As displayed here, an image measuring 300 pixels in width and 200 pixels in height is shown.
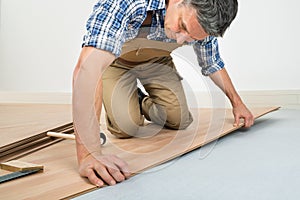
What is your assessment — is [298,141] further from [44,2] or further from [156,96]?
[44,2]

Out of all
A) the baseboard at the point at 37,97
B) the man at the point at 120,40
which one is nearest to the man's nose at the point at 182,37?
the man at the point at 120,40

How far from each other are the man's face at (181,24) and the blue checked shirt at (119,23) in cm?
4

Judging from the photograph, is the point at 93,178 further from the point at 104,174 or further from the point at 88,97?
the point at 88,97

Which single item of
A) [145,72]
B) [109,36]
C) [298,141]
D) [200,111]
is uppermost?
[109,36]

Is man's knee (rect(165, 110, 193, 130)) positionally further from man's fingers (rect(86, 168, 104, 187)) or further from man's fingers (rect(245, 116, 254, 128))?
man's fingers (rect(86, 168, 104, 187))

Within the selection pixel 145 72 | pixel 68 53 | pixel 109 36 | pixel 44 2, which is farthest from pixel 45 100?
pixel 109 36

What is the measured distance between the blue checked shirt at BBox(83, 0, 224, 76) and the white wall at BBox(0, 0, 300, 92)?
1664 mm

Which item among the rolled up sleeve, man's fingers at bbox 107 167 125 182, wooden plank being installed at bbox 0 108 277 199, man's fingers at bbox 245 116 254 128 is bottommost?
man's fingers at bbox 245 116 254 128

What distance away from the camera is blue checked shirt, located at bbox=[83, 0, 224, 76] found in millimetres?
943

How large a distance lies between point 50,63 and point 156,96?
188cm

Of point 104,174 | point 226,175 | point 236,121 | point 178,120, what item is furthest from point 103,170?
point 236,121

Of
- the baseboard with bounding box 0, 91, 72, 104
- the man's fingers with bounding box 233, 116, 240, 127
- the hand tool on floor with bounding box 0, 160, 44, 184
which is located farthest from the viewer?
the baseboard with bounding box 0, 91, 72, 104

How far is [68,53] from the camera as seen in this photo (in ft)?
10.5

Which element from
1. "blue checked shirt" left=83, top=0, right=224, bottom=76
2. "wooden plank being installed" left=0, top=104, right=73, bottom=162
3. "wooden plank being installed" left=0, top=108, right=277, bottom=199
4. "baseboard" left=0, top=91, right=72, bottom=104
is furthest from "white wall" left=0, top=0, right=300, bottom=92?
"blue checked shirt" left=83, top=0, right=224, bottom=76
